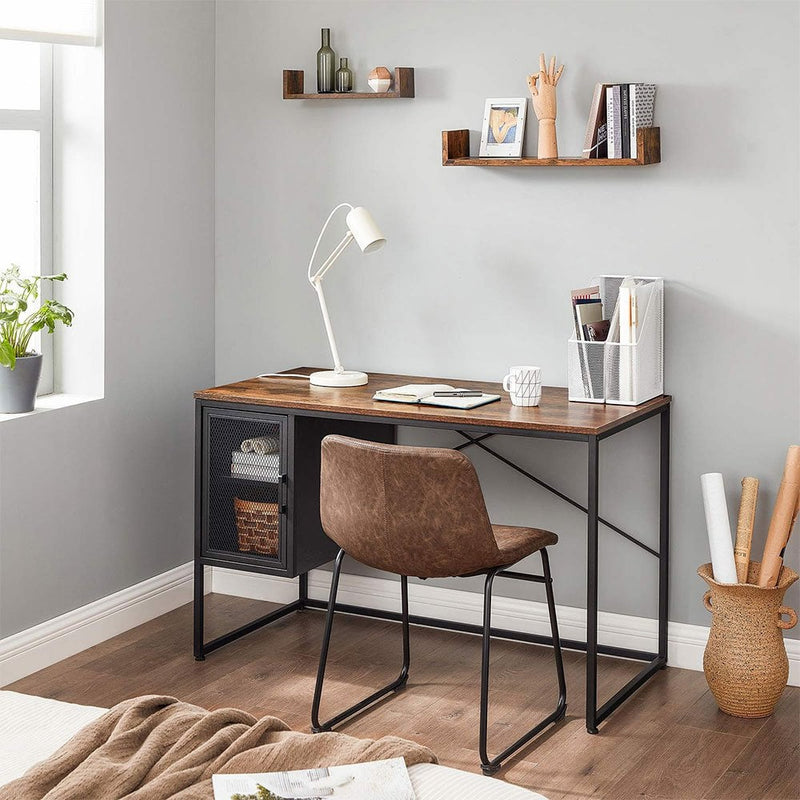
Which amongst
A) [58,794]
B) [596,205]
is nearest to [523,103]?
[596,205]

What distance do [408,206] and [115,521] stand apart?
1.41m

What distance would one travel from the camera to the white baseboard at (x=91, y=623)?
346 cm

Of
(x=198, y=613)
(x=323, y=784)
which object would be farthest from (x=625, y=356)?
(x=323, y=784)

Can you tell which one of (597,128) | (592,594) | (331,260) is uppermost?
(597,128)

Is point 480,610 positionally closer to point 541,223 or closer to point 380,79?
point 541,223

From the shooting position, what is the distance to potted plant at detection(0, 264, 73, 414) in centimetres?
338

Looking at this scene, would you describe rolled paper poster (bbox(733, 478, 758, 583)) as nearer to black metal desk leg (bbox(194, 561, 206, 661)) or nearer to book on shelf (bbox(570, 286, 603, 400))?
book on shelf (bbox(570, 286, 603, 400))

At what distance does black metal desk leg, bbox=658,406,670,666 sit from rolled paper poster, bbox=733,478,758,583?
268 mm

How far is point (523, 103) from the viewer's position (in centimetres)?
359

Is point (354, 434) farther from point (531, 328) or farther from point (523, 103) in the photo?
point (523, 103)

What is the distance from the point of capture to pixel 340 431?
3721mm

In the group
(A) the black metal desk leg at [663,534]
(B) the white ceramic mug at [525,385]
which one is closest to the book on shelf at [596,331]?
(B) the white ceramic mug at [525,385]

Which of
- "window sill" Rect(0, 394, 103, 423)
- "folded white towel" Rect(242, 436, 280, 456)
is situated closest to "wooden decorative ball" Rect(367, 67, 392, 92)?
"folded white towel" Rect(242, 436, 280, 456)

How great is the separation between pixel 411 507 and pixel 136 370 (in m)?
1.40
